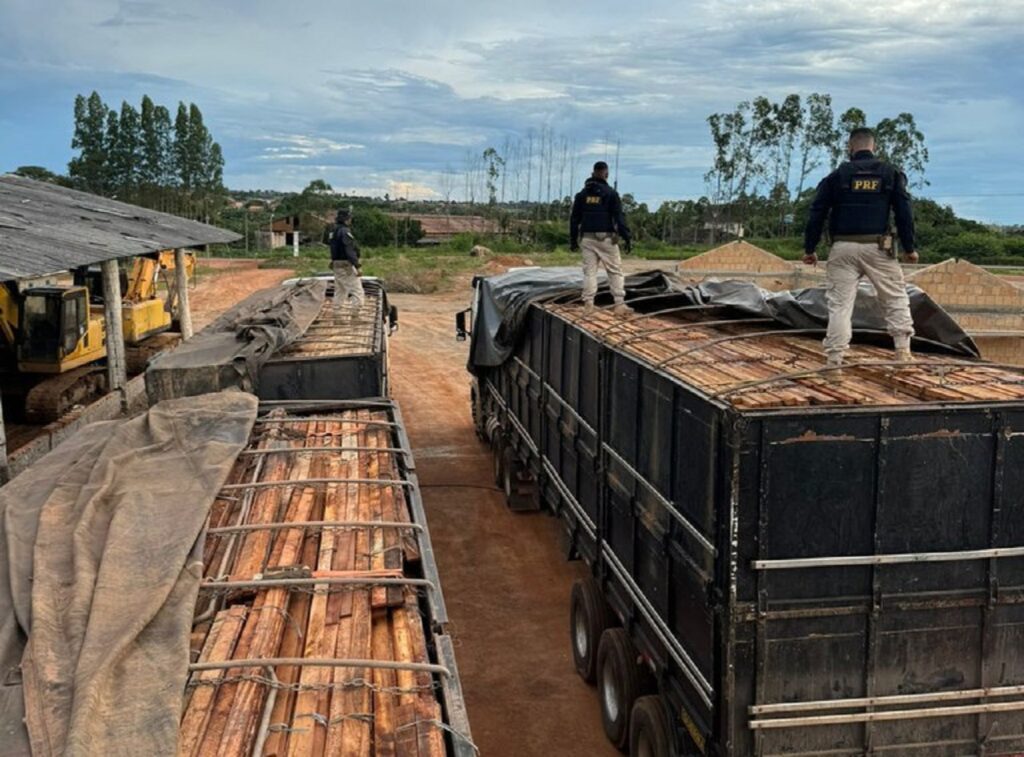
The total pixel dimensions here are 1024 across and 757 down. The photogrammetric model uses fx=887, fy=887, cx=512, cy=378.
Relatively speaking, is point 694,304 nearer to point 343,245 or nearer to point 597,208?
point 597,208

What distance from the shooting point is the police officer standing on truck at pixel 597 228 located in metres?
10.2

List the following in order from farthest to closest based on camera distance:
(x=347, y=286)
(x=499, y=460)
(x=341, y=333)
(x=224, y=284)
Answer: (x=224, y=284)
(x=347, y=286)
(x=499, y=460)
(x=341, y=333)

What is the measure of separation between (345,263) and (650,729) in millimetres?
10235

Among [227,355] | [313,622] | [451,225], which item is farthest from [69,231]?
[451,225]

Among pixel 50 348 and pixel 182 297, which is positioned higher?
pixel 182 297

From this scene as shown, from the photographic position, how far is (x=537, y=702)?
25.4 ft

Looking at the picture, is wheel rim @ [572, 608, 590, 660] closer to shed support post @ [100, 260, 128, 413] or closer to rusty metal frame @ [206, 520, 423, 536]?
rusty metal frame @ [206, 520, 423, 536]

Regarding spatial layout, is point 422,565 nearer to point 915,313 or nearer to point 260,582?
point 260,582

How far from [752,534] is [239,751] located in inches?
105

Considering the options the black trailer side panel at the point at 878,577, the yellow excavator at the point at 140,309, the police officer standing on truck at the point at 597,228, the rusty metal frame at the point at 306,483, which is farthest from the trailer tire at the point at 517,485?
the yellow excavator at the point at 140,309

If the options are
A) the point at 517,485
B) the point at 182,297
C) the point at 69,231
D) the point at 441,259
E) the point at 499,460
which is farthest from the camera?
the point at 441,259

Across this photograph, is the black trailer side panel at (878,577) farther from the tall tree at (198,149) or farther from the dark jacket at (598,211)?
the tall tree at (198,149)

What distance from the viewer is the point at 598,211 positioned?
10430 mm

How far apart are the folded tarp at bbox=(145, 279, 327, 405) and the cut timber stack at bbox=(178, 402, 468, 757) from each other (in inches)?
96.5
